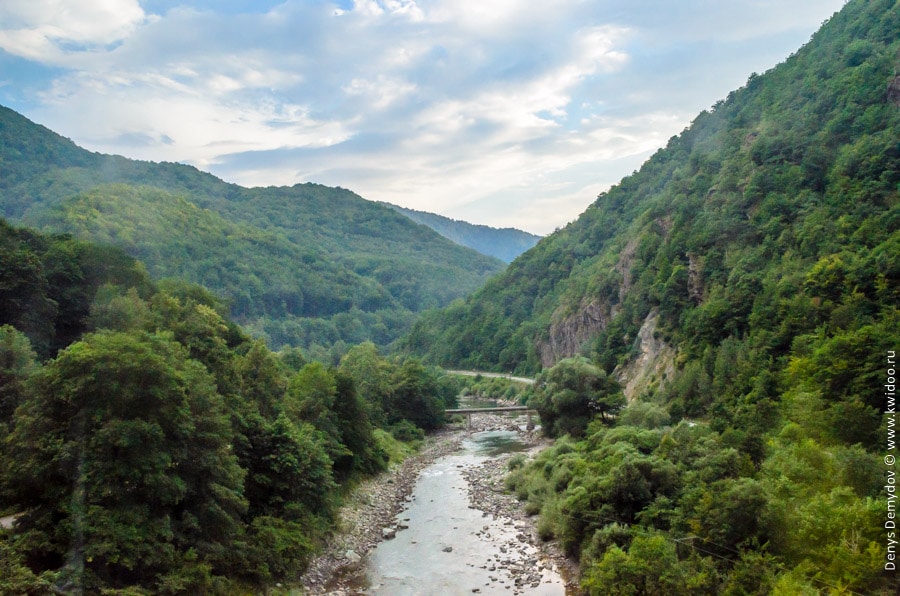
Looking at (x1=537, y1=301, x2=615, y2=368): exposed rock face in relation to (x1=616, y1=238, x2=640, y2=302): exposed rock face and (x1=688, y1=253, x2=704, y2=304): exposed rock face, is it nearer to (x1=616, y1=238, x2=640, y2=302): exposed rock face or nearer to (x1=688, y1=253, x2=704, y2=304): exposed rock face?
(x1=616, y1=238, x2=640, y2=302): exposed rock face

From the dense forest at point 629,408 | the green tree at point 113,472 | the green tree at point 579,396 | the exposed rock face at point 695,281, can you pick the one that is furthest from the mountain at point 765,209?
the green tree at point 113,472

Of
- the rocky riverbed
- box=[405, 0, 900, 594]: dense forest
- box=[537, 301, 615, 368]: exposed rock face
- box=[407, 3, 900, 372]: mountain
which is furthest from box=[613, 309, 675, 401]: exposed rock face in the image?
box=[537, 301, 615, 368]: exposed rock face

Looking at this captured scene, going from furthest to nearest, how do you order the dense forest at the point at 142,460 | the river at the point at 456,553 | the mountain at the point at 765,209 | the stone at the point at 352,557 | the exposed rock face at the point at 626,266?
the exposed rock face at the point at 626,266, the mountain at the point at 765,209, the stone at the point at 352,557, the river at the point at 456,553, the dense forest at the point at 142,460

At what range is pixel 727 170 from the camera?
236 feet

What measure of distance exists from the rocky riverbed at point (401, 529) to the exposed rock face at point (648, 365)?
45.8 feet

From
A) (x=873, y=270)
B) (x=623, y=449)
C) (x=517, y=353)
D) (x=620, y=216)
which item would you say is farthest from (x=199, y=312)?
(x=620, y=216)

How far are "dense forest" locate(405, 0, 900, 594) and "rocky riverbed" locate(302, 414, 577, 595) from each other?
4.95 ft

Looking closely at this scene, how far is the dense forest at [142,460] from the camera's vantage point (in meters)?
20.0

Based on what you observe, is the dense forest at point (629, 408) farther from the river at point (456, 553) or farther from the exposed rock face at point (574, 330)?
the exposed rock face at point (574, 330)

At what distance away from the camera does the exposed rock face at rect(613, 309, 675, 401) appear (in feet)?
197

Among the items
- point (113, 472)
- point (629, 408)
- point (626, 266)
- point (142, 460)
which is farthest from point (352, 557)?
point (626, 266)

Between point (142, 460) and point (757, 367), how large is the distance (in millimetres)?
34862

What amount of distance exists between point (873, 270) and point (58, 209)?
530 ft

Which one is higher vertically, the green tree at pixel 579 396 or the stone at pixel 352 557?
the green tree at pixel 579 396
